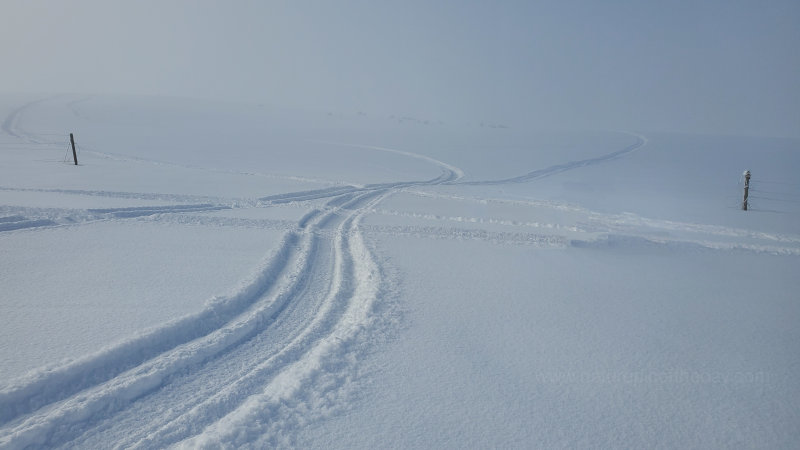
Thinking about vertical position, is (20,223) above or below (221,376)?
above

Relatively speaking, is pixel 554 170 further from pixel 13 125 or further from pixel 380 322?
pixel 13 125

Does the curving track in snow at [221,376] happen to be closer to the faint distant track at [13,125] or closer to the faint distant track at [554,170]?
the faint distant track at [554,170]

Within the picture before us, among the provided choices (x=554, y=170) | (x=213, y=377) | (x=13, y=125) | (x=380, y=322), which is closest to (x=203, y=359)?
(x=213, y=377)

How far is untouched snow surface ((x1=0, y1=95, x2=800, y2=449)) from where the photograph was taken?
3668 mm

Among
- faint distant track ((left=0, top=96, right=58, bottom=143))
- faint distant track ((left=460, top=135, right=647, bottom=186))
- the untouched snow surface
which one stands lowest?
the untouched snow surface

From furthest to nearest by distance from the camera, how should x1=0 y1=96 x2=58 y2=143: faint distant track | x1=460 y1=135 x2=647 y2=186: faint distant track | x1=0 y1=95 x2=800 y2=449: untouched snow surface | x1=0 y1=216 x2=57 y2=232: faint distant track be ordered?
x1=0 y1=96 x2=58 y2=143: faint distant track
x1=460 y1=135 x2=647 y2=186: faint distant track
x1=0 y1=216 x2=57 y2=232: faint distant track
x1=0 y1=95 x2=800 y2=449: untouched snow surface

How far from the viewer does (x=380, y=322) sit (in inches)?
214

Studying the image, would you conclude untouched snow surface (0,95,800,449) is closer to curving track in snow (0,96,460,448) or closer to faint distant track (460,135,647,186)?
curving track in snow (0,96,460,448)

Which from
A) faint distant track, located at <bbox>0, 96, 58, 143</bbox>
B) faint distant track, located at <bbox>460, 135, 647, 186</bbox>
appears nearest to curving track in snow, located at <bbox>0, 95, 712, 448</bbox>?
faint distant track, located at <bbox>460, 135, 647, 186</bbox>

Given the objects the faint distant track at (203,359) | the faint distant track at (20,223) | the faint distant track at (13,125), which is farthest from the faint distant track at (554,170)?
→ the faint distant track at (13,125)

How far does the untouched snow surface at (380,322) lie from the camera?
12.0 feet

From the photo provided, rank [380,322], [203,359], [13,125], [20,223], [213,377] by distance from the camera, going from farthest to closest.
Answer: [13,125] → [20,223] → [380,322] → [203,359] → [213,377]

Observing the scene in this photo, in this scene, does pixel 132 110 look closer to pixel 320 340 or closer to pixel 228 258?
pixel 228 258

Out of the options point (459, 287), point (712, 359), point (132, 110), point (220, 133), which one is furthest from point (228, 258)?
point (132, 110)
